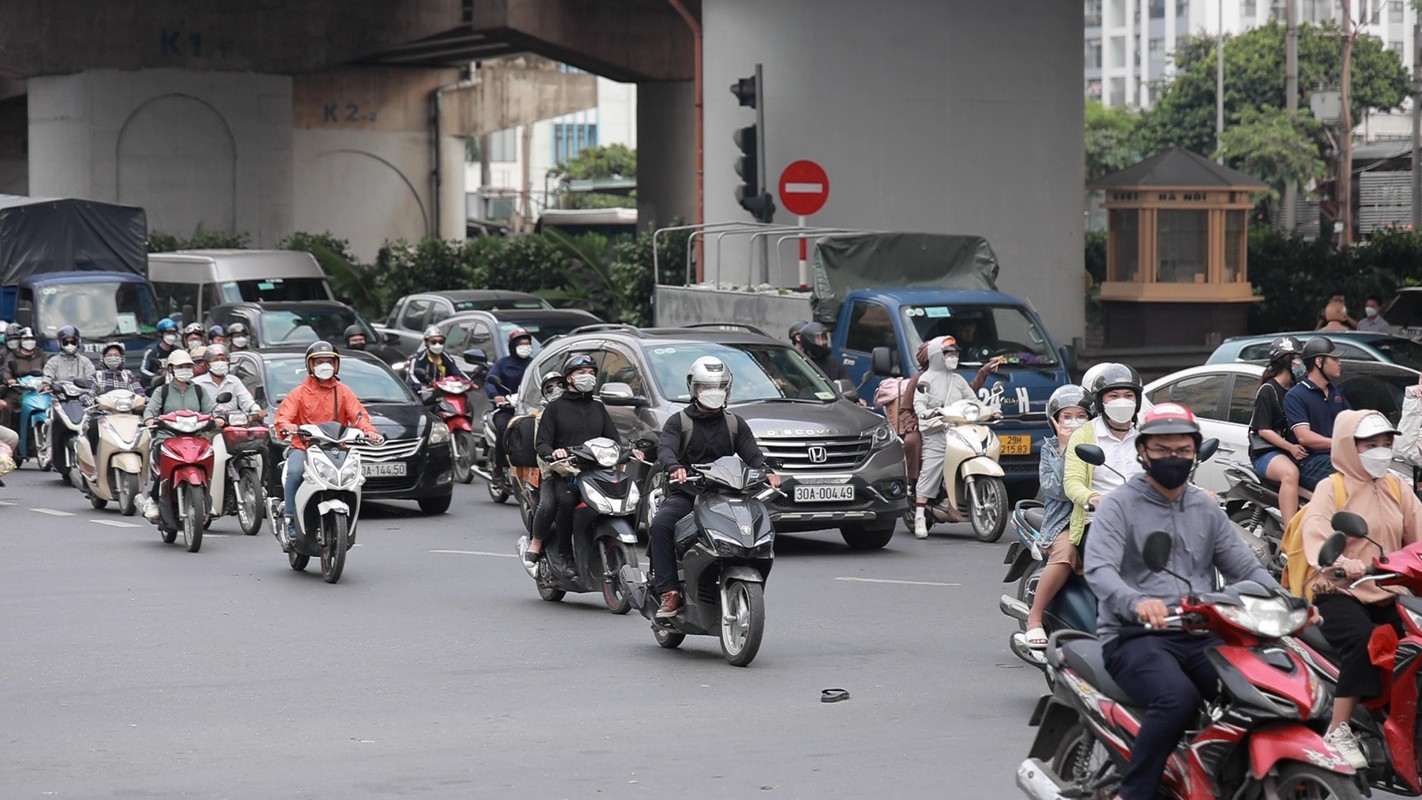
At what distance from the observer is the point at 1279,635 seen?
5625mm

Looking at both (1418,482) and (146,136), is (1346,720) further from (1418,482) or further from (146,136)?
(146,136)

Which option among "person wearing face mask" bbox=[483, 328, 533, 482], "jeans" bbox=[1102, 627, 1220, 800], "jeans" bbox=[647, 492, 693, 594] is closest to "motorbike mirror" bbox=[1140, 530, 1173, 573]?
"jeans" bbox=[1102, 627, 1220, 800]

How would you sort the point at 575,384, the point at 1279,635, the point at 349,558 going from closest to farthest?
the point at 1279,635 → the point at 575,384 → the point at 349,558

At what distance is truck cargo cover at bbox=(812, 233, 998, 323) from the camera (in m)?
20.9

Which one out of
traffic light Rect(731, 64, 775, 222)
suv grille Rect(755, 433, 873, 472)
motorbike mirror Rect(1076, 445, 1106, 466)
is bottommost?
suv grille Rect(755, 433, 873, 472)

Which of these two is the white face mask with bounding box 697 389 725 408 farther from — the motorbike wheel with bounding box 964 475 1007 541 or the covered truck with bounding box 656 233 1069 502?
the covered truck with bounding box 656 233 1069 502

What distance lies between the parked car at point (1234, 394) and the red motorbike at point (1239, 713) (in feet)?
27.4

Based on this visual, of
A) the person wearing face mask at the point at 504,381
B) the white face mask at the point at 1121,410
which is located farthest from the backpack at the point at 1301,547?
the person wearing face mask at the point at 504,381

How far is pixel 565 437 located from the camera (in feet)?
40.2

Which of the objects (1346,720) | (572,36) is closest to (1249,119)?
(572,36)

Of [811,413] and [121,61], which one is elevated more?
[121,61]

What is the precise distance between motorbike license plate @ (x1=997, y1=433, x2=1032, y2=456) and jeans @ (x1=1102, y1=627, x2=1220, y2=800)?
11371 millimetres

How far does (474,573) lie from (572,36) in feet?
101

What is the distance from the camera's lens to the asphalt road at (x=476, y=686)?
759 centimetres
